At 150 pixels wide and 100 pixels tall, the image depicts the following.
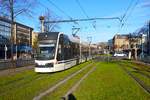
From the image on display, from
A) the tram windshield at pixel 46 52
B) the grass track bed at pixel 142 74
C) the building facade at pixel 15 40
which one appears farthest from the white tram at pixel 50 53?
the building facade at pixel 15 40

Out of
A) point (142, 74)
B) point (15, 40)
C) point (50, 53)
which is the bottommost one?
point (142, 74)

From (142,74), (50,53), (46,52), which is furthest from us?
(142,74)

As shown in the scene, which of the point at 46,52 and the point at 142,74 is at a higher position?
the point at 46,52

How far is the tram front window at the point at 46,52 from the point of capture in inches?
959

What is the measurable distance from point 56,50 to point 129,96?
12908mm

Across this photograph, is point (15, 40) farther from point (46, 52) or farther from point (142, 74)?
point (142, 74)

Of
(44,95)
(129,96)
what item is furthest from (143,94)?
(44,95)

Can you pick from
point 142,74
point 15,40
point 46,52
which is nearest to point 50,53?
point 46,52

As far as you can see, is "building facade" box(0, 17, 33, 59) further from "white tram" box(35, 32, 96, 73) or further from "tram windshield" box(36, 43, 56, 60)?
"tram windshield" box(36, 43, 56, 60)

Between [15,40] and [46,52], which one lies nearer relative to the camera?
[46,52]

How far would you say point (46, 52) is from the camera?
81.3 feet

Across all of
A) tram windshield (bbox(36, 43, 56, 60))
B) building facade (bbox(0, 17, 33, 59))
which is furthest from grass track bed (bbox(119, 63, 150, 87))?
building facade (bbox(0, 17, 33, 59))

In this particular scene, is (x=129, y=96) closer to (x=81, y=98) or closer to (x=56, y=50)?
(x=81, y=98)

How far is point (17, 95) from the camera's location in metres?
13.0
